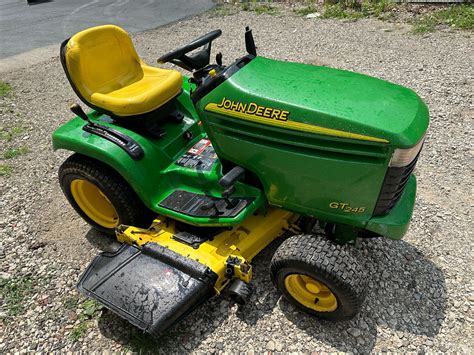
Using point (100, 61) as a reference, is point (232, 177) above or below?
below

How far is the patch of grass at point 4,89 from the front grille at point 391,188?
220 inches

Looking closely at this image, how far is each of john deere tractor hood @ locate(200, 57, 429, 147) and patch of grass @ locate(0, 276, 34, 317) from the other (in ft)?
5.74

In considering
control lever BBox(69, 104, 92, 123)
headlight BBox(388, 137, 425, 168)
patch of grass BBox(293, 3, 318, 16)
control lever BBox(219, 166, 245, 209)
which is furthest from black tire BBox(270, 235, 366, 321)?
patch of grass BBox(293, 3, 318, 16)

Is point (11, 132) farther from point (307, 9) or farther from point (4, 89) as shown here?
point (307, 9)

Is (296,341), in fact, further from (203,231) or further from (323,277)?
(203,231)

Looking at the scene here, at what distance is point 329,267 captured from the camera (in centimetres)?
215

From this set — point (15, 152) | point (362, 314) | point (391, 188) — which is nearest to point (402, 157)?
point (391, 188)

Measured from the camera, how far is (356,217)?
2203mm

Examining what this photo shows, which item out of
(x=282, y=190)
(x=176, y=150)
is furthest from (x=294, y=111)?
(x=176, y=150)

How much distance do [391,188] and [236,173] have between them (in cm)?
82

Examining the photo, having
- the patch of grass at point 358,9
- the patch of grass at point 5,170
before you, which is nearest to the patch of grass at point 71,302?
the patch of grass at point 5,170

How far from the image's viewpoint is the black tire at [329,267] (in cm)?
216

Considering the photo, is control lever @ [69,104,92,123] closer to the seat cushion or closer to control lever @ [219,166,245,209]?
the seat cushion

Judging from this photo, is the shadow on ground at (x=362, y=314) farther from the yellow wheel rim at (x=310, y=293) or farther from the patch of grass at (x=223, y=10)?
the patch of grass at (x=223, y=10)
